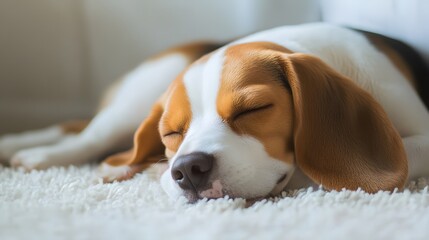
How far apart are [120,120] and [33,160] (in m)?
0.35

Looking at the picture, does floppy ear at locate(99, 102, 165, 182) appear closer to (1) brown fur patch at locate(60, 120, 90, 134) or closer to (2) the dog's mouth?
(2) the dog's mouth

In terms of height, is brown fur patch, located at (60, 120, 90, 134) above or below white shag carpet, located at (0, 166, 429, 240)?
below

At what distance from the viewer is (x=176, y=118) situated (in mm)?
1562

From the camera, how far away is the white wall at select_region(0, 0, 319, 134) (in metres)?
3.01

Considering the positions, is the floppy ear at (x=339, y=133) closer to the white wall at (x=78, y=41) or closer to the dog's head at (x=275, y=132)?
the dog's head at (x=275, y=132)

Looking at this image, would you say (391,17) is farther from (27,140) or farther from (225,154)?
(27,140)

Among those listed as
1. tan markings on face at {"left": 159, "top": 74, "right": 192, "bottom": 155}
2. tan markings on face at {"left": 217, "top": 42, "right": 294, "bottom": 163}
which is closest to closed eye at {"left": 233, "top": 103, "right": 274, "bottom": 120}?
tan markings on face at {"left": 217, "top": 42, "right": 294, "bottom": 163}

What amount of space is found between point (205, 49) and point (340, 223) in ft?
4.37

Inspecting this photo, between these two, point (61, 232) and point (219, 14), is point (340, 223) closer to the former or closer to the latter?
point (61, 232)

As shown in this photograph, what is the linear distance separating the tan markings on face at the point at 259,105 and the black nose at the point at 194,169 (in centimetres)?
15

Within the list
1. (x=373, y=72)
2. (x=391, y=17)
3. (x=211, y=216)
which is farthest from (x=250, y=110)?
(x=391, y=17)

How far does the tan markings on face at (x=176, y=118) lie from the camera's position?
154 cm

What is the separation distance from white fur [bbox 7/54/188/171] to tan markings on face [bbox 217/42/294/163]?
2.52 feet

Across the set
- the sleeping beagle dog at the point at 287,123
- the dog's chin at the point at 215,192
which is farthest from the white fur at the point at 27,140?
the dog's chin at the point at 215,192
